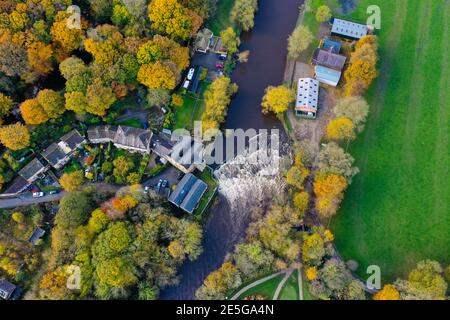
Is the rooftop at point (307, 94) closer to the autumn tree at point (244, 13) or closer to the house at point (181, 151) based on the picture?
the autumn tree at point (244, 13)

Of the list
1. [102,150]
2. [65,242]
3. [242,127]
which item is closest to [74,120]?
[102,150]

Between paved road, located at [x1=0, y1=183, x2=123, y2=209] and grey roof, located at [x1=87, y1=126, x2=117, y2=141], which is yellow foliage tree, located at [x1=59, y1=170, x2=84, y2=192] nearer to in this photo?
paved road, located at [x1=0, y1=183, x2=123, y2=209]

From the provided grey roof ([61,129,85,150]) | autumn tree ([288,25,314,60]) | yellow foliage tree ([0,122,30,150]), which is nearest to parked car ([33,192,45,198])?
yellow foliage tree ([0,122,30,150])

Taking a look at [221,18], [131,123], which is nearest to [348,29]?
[221,18]

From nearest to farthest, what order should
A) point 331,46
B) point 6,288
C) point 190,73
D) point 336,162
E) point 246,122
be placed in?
point 6,288
point 336,162
point 246,122
point 190,73
point 331,46

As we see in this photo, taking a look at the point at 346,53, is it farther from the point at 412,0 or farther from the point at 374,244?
the point at 374,244

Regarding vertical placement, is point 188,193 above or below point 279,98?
below

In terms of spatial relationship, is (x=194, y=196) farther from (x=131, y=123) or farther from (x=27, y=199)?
(x=27, y=199)
